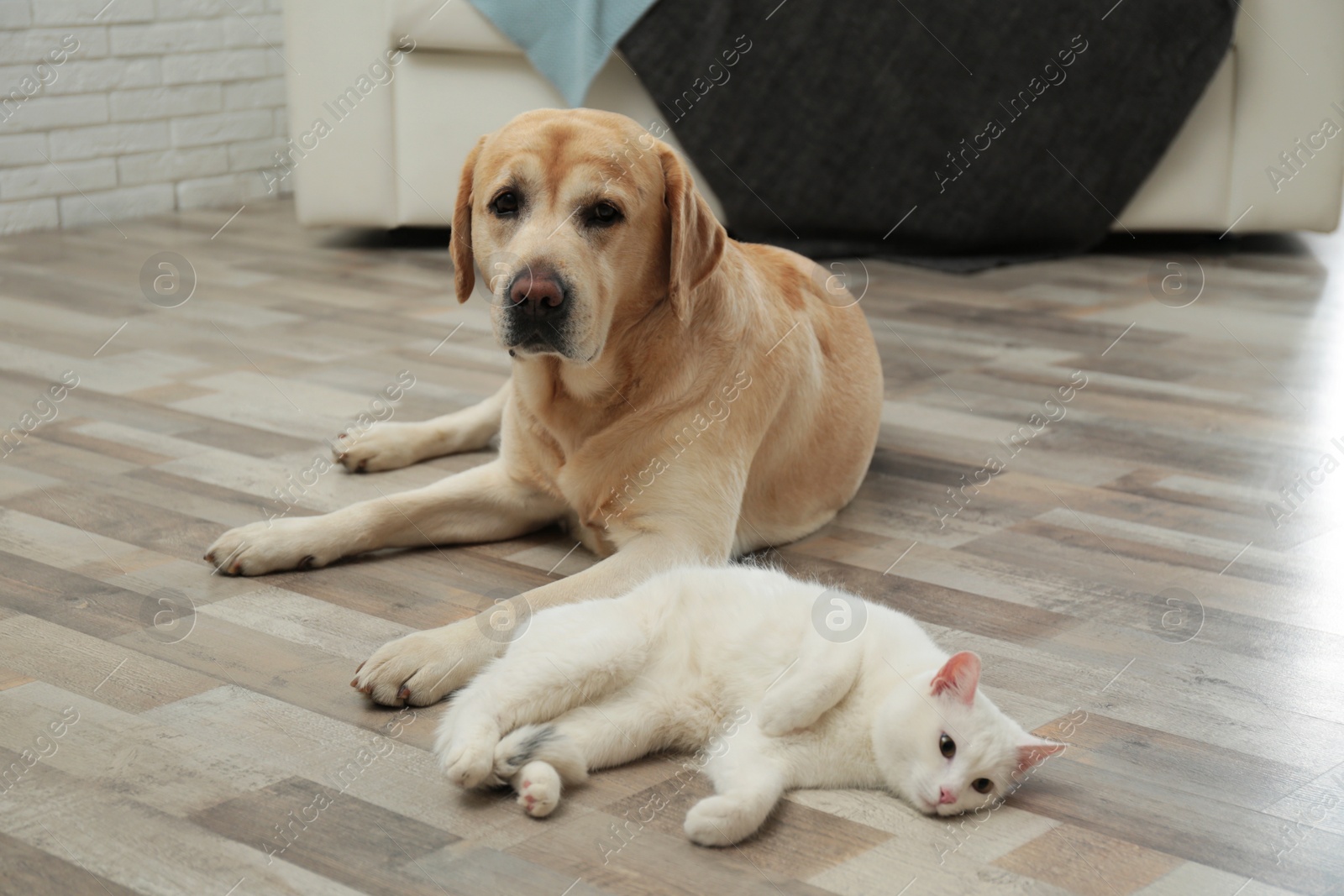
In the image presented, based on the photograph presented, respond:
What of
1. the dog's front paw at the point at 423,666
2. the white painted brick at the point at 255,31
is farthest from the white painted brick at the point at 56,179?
the dog's front paw at the point at 423,666

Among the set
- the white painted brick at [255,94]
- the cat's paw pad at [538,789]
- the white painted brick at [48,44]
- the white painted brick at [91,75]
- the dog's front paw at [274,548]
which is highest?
the white painted brick at [48,44]

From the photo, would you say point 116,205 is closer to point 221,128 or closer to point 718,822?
point 221,128

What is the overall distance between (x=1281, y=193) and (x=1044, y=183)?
866 millimetres

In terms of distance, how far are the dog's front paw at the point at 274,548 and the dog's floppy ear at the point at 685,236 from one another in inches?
27.5

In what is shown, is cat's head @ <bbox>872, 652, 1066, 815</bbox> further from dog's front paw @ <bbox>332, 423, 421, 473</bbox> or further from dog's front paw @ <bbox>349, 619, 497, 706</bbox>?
dog's front paw @ <bbox>332, 423, 421, 473</bbox>

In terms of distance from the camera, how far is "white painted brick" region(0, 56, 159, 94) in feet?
15.9

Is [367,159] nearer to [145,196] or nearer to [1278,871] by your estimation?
[145,196]

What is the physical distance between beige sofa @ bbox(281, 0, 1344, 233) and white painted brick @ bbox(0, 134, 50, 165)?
3.61 ft

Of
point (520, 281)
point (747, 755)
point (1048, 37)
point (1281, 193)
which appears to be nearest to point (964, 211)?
point (1048, 37)

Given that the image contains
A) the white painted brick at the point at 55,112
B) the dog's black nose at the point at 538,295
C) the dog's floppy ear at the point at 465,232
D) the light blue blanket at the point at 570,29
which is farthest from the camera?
the white painted brick at the point at 55,112

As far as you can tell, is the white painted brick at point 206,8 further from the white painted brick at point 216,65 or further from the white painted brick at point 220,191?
the white painted brick at point 220,191

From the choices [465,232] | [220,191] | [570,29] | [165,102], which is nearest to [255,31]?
[165,102]

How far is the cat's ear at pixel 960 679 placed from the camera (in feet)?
4.83

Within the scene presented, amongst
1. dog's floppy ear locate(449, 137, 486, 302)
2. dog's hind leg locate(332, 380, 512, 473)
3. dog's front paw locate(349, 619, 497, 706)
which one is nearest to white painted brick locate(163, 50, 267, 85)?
dog's hind leg locate(332, 380, 512, 473)
